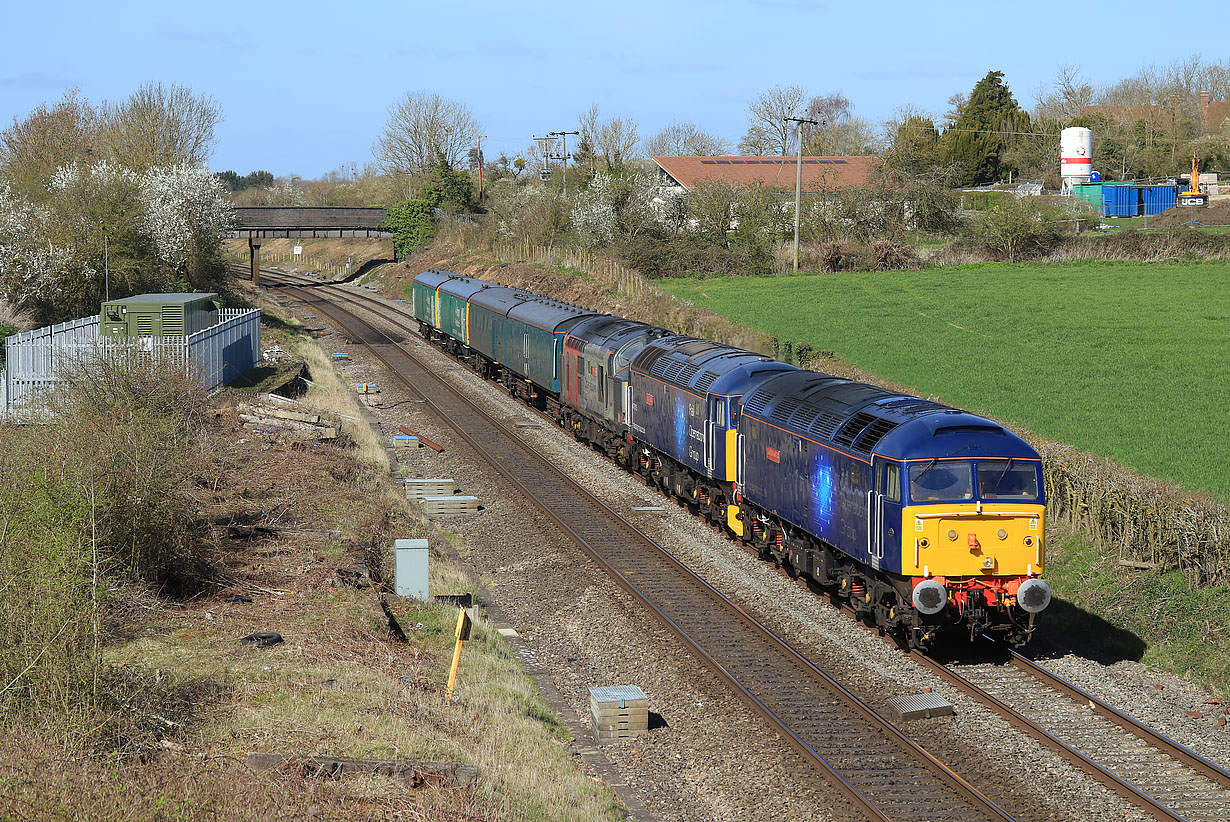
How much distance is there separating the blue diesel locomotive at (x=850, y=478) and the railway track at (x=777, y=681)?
5.68ft

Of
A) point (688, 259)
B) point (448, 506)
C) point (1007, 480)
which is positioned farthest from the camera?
point (688, 259)

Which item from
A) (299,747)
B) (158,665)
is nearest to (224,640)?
(158,665)

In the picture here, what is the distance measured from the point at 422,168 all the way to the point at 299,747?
10778 centimetres

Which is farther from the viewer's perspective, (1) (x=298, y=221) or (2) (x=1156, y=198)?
(1) (x=298, y=221)

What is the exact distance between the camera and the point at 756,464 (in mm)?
20203

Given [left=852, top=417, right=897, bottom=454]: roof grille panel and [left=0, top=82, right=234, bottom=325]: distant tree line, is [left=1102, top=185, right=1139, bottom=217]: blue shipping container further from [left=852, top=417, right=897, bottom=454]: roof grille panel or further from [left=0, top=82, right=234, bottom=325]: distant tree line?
[left=852, top=417, right=897, bottom=454]: roof grille panel

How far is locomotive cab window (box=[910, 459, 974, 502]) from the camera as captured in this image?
15258 mm

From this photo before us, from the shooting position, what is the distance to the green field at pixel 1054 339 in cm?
2428

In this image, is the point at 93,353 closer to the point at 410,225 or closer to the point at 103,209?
the point at 103,209

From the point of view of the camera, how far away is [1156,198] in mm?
77250

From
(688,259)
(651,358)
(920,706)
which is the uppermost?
(688,259)

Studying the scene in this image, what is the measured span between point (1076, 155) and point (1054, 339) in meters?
60.6

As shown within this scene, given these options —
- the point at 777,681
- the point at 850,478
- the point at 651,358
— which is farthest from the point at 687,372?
the point at 777,681

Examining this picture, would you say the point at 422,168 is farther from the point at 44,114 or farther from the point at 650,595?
the point at 650,595
